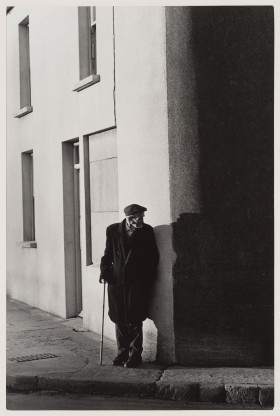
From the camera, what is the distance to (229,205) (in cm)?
830

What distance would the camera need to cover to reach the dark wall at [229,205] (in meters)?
8.27

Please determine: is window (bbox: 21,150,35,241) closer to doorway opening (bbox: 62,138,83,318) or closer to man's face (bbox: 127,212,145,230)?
doorway opening (bbox: 62,138,83,318)

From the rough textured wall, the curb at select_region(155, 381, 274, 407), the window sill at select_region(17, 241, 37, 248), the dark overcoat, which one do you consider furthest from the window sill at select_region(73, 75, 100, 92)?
the curb at select_region(155, 381, 274, 407)

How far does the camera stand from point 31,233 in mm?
14055

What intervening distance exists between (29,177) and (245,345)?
717cm

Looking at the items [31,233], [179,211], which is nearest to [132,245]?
[179,211]

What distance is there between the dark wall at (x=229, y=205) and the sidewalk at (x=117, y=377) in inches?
18.4

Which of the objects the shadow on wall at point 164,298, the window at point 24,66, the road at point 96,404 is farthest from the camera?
the window at point 24,66

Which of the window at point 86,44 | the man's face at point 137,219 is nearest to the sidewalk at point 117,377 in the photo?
the man's face at point 137,219

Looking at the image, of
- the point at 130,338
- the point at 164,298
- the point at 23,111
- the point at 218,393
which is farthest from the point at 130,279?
the point at 23,111

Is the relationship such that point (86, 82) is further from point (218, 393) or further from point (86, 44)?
point (218, 393)

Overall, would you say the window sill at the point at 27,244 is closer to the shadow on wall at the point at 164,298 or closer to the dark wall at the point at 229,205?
the shadow on wall at the point at 164,298

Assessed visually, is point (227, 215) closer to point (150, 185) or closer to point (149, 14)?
point (150, 185)

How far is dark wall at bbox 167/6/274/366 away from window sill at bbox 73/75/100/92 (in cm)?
252
